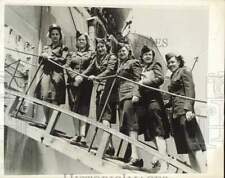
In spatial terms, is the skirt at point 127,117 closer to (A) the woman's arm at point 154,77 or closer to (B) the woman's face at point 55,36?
(A) the woman's arm at point 154,77

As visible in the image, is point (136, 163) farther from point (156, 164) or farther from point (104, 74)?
point (104, 74)

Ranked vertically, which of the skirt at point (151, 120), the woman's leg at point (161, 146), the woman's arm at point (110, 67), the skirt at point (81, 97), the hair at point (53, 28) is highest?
the hair at point (53, 28)

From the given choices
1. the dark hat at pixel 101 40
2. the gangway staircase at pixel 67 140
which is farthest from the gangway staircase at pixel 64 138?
the dark hat at pixel 101 40

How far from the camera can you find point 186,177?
1.90 ft

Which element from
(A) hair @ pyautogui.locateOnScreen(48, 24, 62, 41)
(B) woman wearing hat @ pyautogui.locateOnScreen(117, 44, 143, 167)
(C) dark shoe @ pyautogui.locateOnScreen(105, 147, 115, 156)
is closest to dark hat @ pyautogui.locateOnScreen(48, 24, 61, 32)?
(A) hair @ pyautogui.locateOnScreen(48, 24, 62, 41)

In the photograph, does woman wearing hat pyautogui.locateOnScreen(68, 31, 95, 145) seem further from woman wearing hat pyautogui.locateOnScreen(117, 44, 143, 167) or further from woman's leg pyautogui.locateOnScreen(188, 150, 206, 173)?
woman's leg pyautogui.locateOnScreen(188, 150, 206, 173)

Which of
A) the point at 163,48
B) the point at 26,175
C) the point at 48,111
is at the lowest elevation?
the point at 26,175

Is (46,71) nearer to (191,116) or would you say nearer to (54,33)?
(54,33)

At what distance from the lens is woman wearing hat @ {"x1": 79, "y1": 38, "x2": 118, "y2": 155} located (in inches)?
22.7

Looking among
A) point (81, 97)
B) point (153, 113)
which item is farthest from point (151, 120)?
point (81, 97)

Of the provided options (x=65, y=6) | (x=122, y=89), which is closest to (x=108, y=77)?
(x=122, y=89)

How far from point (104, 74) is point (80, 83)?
40 mm

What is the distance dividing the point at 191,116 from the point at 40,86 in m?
0.24

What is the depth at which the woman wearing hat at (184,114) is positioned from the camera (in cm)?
58
